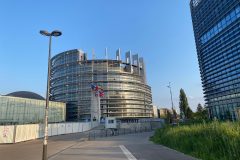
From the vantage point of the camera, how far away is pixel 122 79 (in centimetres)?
13662

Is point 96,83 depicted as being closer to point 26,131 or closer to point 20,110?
point 20,110

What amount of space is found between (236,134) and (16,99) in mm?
79937

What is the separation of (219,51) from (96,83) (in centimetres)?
7244

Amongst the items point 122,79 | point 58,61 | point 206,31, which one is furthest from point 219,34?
point 58,61

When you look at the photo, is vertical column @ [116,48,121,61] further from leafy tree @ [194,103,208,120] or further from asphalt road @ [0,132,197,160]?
asphalt road @ [0,132,197,160]

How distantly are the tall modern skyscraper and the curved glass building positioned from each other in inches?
1971

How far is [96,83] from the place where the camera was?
132125mm

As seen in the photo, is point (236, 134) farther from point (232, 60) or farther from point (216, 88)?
point (216, 88)

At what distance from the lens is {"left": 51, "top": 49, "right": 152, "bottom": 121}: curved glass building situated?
12788 centimetres

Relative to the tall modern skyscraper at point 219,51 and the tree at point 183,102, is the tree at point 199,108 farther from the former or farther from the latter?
the tree at point 183,102

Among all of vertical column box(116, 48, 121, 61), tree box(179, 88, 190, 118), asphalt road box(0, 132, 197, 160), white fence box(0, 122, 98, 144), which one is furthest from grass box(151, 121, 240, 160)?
vertical column box(116, 48, 121, 61)

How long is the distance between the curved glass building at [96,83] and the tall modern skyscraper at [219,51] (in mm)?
50068

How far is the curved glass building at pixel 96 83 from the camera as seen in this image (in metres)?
128

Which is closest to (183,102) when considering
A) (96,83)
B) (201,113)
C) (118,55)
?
(201,113)
